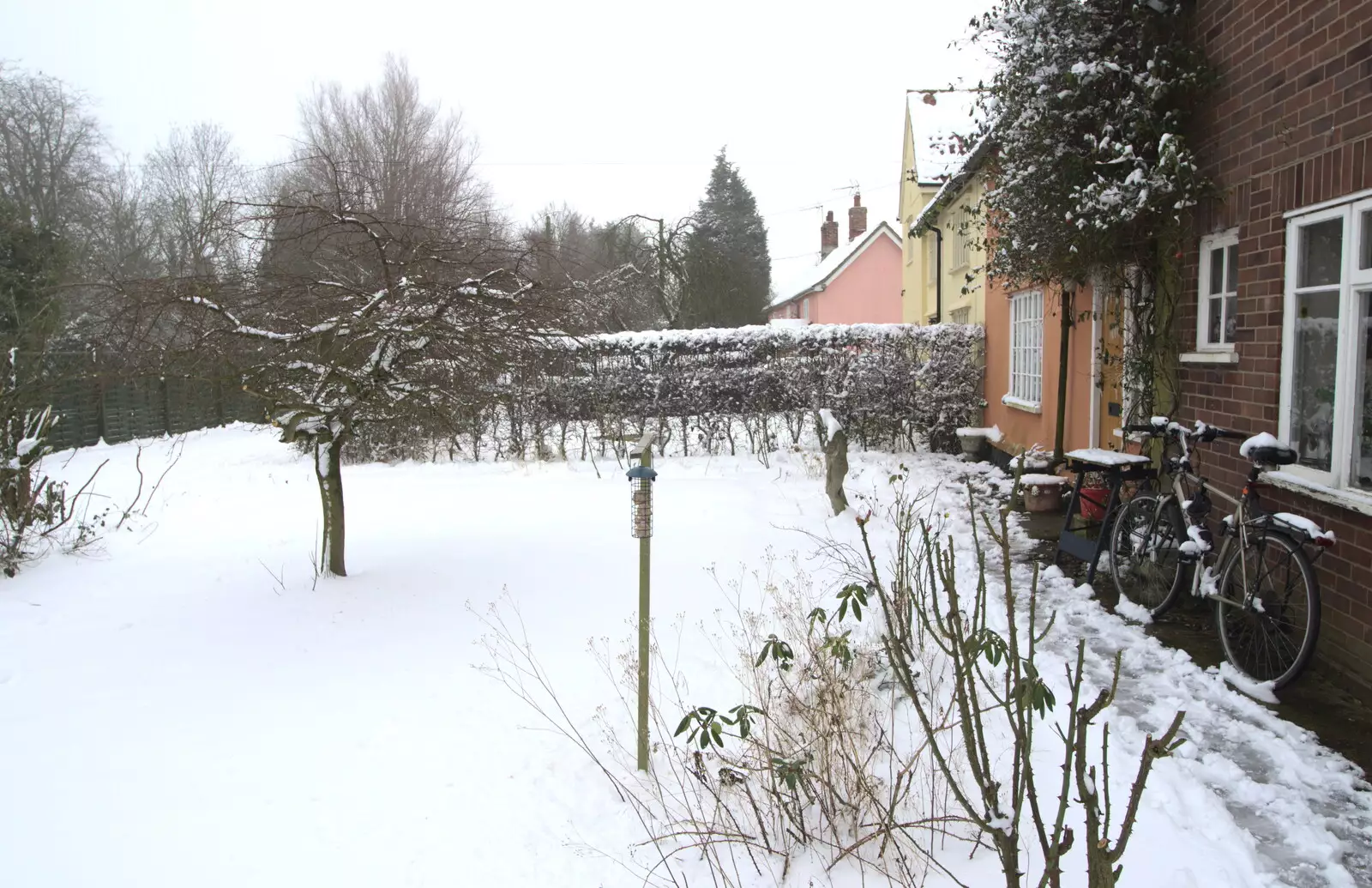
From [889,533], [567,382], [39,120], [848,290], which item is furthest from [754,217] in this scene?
[889,533]

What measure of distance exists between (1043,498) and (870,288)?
29.3 m

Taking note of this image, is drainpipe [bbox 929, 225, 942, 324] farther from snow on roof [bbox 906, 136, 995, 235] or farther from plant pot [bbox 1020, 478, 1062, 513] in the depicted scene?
plant pot [bbox 1020, 478, 1062, 513]

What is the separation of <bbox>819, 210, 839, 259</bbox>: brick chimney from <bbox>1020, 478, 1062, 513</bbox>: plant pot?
1539 inches

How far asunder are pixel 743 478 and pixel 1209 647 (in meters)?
5.96

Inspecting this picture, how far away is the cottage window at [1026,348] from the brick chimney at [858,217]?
110 ft

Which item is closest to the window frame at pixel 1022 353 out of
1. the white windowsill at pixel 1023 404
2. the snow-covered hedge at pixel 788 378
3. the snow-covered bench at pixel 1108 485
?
the white windowsill at pixel 1023 404

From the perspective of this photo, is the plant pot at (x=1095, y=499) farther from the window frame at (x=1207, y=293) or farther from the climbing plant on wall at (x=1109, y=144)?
the window frame at (x=1207, y=293)

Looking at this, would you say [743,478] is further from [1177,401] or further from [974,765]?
[974,765]

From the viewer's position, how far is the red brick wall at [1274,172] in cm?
396

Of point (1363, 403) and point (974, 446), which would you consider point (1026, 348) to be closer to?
point (974, 446)

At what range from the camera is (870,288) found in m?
36.3

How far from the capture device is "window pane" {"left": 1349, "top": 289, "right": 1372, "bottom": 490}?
13.0 feet

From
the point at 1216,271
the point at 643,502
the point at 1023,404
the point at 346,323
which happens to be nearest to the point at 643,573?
the point at 643,502

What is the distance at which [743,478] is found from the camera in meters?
10.1
